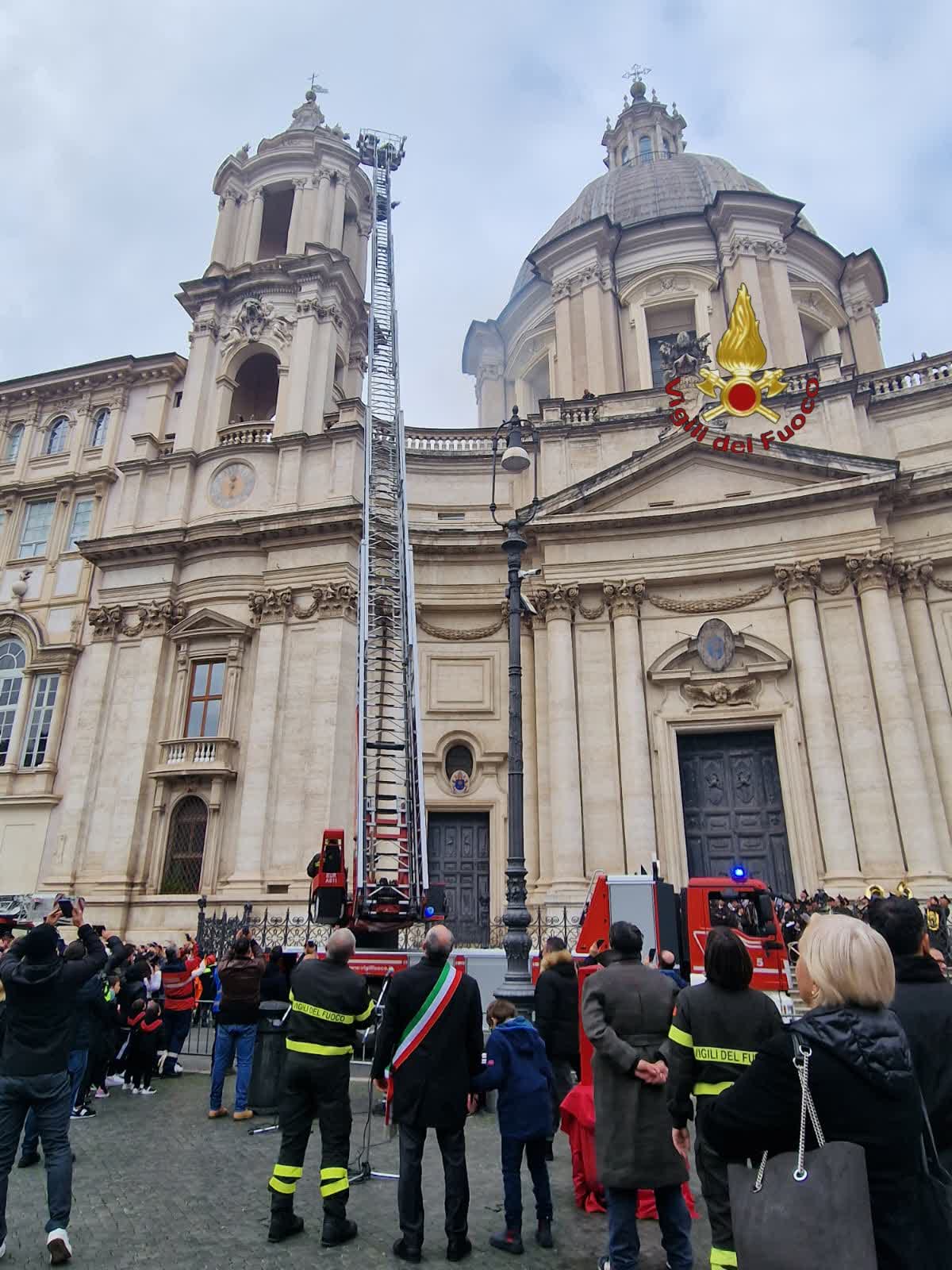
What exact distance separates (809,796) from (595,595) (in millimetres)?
7706

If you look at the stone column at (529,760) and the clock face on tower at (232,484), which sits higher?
the clock face on tower at (232,484)

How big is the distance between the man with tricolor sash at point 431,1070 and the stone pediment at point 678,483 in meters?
18.8

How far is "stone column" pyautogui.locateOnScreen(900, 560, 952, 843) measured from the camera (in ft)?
65.7

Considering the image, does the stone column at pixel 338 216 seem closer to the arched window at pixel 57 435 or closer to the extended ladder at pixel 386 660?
the extended ladder at pixel 386 660

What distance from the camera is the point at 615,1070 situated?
190 inches

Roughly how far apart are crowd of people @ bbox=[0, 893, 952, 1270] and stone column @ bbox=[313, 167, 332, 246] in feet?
90.7

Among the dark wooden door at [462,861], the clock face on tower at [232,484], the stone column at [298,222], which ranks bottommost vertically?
the dark wooden door at [462,861]

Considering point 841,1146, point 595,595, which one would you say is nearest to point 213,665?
point 595,595

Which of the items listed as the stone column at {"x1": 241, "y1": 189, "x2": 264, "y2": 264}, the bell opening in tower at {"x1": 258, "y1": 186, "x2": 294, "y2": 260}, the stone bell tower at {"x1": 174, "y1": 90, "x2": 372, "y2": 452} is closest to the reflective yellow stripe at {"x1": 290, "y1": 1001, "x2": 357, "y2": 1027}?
the stone bell tower at {"x1": 174, "y1": 90, "x2": 372, "y2": 452}

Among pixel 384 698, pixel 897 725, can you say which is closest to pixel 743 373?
pixel 897 725

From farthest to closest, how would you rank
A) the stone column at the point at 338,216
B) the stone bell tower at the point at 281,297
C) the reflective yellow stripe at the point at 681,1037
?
the stone column at the point at 338,216
the stone bell tower at the point at 281,297
the reflective yellow stripe at the point at 681,1037

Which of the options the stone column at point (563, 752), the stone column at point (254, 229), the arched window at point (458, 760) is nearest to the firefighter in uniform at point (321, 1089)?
the stone column at point (563, 752)

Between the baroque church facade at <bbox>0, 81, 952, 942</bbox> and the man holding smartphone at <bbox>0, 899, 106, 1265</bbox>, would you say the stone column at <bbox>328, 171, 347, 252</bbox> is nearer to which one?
the baroque church facade at <bbox>0, 81, 952, 942</bbox>

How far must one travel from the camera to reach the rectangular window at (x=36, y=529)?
29.0 meters
